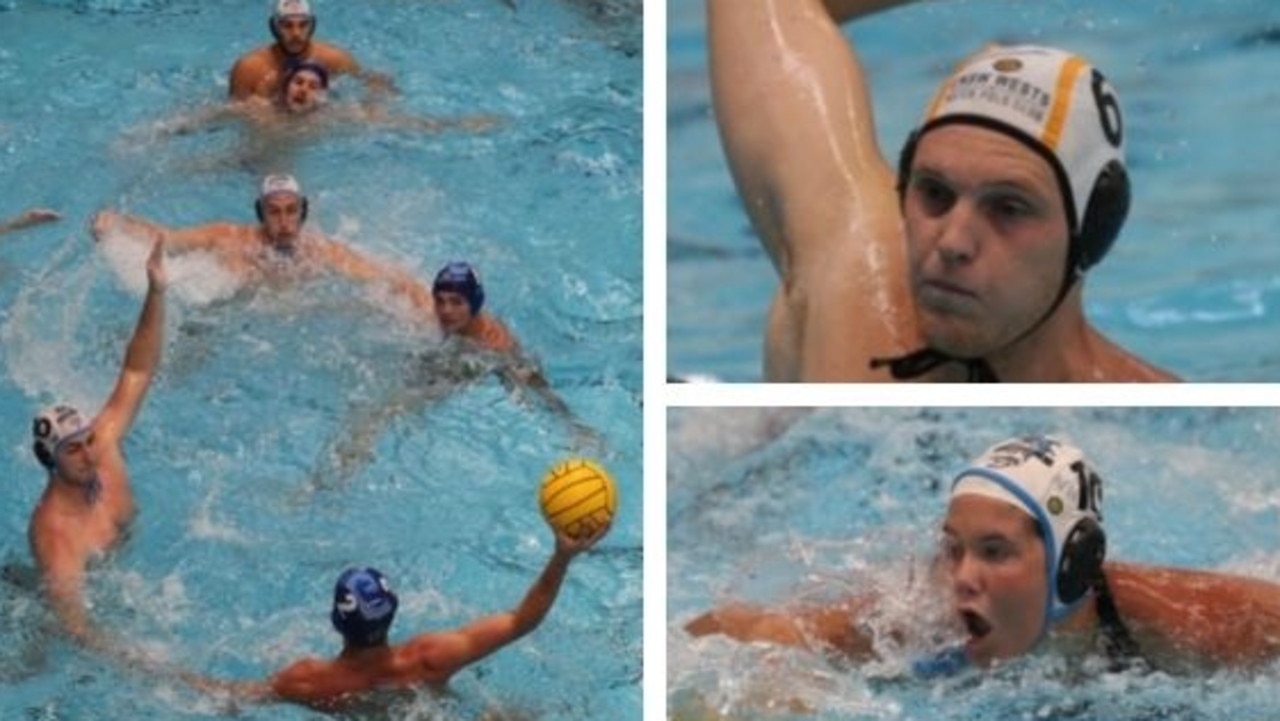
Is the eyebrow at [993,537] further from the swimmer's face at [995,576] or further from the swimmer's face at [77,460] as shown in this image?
the swimmer's face at [77,460]

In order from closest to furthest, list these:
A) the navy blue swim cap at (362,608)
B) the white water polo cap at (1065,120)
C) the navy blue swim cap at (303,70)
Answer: the white water polo cap at (1065,120) < the navy blue swim cap at (362,608) < the navy blue swim cap at (303,70)

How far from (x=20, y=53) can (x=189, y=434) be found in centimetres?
70

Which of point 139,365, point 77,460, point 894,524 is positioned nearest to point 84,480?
point 77,460

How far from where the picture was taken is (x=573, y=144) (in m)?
3.58

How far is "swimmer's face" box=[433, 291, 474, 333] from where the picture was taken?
137 inches

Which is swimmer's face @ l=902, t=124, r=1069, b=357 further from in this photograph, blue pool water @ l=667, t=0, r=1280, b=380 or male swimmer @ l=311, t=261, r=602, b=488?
male swimmer @ l=311, t=261, r=602, b=488

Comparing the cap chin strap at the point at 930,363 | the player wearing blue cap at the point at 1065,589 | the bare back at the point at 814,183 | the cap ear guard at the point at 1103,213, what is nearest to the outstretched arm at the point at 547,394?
the bare back at the point at 814,183

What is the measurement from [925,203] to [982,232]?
0.09 m

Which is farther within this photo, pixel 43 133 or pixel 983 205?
pixel 43 133

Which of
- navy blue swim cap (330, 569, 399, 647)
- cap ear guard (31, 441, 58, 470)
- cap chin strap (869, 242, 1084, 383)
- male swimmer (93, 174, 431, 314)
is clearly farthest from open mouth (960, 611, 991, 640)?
cap ear guard (31, 441, 58, 470)

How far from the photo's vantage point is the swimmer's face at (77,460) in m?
3.44

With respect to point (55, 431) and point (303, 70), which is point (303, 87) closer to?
point (303, 70)

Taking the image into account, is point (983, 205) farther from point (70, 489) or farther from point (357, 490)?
point (70, 489)

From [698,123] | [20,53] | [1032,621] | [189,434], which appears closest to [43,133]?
[20,53]
